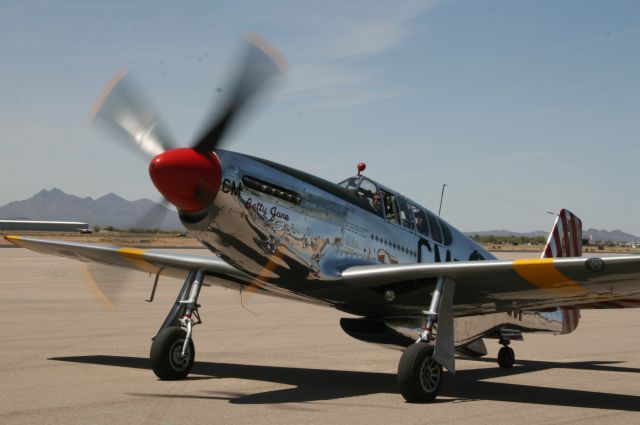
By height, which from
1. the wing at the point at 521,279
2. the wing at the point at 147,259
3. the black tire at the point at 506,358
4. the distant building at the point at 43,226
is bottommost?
the black tire at the point at 506,358

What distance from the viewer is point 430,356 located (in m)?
8.93

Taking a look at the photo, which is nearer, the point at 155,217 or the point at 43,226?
the point at 155,217

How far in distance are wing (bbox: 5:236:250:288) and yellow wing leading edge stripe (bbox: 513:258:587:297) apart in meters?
3.49

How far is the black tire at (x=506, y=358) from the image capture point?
12.1m

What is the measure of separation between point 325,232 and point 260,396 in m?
1.97

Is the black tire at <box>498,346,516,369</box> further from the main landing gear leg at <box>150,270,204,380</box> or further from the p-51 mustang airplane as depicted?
the main landing gear leg at <box>150,270,204,380</box>

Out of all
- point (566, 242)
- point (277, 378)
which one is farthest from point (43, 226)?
point (277, 378)

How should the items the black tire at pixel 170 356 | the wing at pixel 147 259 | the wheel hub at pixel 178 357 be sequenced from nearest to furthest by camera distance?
1. the black tire at pixel 170 356
2. the wheel hub at pixel 178 357
3. the wing at pixel 147 259

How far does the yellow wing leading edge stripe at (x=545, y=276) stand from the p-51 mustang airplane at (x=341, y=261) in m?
0.01

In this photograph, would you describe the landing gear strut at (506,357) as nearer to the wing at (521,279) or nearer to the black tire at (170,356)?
the wing at (521,279)

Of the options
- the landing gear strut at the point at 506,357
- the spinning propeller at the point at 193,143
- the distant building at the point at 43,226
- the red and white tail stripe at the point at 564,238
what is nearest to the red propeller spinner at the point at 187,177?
the spinning propeller at the point at 193,143

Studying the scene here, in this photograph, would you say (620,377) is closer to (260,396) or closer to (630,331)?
(260,396)

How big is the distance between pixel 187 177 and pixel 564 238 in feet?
24.5

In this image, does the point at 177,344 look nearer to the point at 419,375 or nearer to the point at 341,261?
the point at 341,261
